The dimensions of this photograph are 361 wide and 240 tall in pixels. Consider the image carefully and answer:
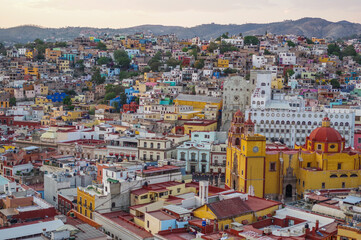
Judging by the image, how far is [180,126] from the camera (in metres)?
62.5

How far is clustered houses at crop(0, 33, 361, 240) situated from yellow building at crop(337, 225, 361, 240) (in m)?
0.06

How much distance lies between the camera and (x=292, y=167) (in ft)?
136

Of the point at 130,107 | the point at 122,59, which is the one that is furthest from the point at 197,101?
the point at 122,59

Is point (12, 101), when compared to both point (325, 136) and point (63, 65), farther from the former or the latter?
point (325, 136)

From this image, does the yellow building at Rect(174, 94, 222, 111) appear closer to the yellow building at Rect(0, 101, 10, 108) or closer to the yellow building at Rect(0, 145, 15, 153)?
the yellow building at Rect(0, 145, 15, 153)

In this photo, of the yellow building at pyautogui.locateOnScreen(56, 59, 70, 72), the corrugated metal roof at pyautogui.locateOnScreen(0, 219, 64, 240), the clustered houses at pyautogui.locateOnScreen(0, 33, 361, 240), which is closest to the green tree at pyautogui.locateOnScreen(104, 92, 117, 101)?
the clustered houses at pyautogui.locateOnScreen(0, 33, 361, 240)

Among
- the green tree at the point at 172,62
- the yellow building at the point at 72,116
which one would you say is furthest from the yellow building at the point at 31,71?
the yellow building at the point at 72,116

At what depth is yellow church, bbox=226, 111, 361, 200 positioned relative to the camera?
40281mm

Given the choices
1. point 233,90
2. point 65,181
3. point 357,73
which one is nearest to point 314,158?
point 65,181

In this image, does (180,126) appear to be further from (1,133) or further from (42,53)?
(42,53)

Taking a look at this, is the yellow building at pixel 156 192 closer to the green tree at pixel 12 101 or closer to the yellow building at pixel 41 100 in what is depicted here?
the yellow building at pixel 41 100

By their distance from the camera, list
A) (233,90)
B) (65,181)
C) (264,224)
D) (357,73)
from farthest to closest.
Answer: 1. (357,73)
2. (233,90)
3. (65,181)
4. (264,224)

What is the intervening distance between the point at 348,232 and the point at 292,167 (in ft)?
49.3

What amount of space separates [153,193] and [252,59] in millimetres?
70316
